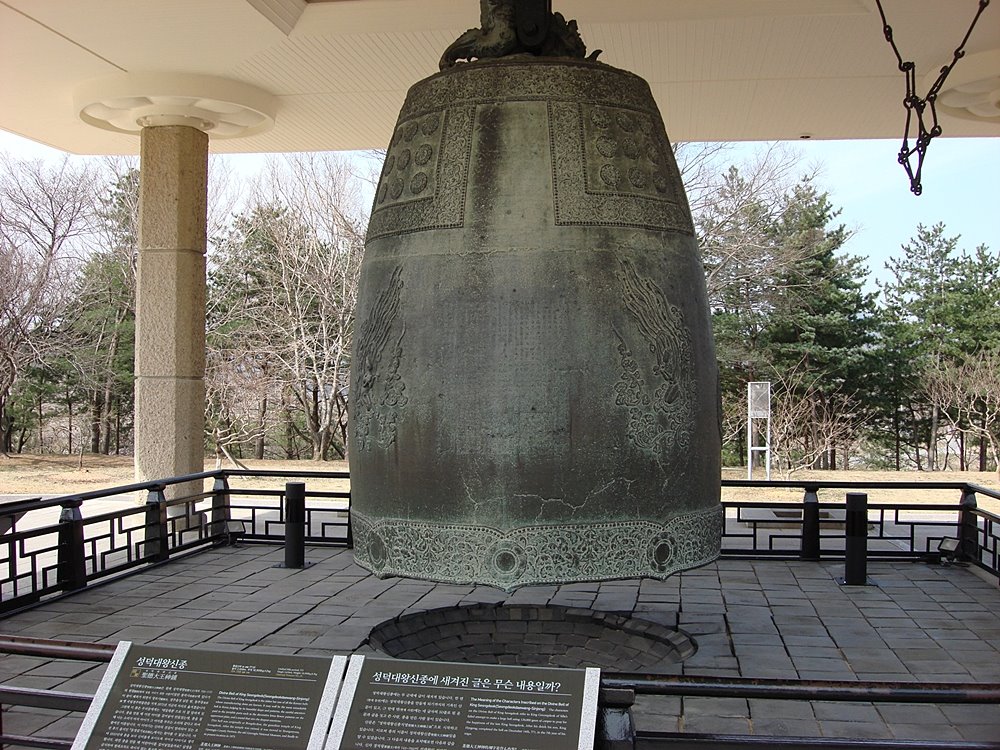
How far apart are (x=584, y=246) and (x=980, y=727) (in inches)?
114

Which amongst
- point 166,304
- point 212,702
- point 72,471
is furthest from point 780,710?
point 72,471

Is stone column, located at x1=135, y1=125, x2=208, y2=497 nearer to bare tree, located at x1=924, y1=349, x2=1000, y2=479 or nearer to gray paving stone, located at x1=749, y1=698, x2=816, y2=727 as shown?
gray paving stone, located at x1=749, y1=698, x2=816, y2=727

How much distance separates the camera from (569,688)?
224 cm

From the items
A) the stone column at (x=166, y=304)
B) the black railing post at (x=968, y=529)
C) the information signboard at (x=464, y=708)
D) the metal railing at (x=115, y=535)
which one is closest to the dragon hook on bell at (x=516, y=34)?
the information signboard at (x=464, y=708)

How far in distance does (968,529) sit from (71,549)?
22.5ft

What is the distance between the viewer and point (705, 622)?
18.9 feet

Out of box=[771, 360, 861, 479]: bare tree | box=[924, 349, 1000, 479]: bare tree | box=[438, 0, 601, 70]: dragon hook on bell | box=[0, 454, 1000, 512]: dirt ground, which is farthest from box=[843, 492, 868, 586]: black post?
box=[924, 349, 1000, 479]: bare tree

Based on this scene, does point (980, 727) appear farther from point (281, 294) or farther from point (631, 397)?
point (281, 294)

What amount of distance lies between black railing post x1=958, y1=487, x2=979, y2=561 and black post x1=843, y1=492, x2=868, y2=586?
123 cm

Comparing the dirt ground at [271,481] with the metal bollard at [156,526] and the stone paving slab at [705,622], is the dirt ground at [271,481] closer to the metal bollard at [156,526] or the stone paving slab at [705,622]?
the stone paving slab at [705,622]

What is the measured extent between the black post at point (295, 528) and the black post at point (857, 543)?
13.5 ft

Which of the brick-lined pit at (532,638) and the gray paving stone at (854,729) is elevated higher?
the gray paving stone at (854,729)

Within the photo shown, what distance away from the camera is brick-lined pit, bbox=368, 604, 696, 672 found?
5.07m

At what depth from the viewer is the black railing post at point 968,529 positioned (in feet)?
24.4
